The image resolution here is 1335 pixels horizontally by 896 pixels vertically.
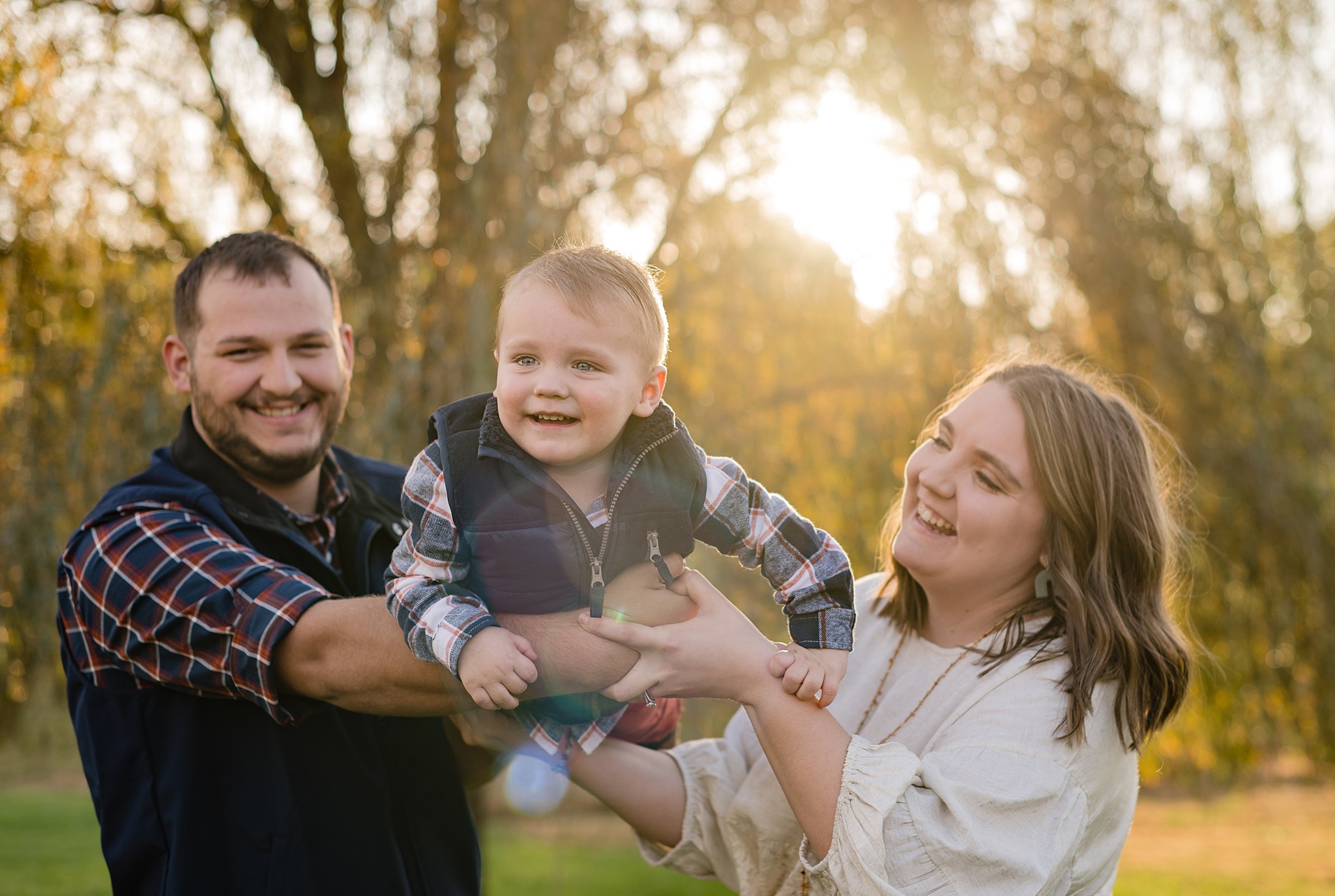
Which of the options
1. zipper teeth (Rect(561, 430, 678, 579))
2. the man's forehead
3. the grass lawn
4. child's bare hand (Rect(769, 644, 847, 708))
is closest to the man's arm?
zipper teeth (Rect(561, 430, 678, 579))

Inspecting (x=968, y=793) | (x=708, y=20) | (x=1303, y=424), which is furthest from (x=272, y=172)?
(x=1303, y=424)

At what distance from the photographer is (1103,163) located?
14.7 ft

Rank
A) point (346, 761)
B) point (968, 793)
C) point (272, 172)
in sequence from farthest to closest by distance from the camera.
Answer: point (272, 172) → point (346, 761) → point (968, 793)

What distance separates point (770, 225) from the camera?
4.89m

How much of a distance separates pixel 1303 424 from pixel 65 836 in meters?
6.95

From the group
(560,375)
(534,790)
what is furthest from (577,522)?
(534,790)

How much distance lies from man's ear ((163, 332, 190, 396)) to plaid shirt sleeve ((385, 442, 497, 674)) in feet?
2.40

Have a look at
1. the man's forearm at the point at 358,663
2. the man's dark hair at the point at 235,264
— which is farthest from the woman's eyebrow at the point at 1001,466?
the man's dark hair at the point at 235,264

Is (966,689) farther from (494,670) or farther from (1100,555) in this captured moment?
(494,670)

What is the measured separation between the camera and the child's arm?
171cm

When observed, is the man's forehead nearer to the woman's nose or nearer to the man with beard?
the man with beard

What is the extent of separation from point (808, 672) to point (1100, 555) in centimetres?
62

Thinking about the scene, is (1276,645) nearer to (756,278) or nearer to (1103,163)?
(1103,163)

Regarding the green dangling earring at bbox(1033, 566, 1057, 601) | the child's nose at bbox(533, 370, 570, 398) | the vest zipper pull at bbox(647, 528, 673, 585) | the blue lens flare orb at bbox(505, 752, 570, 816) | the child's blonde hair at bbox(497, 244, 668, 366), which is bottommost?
the blue lens flare orb at bbox(505, 752, 570, 816)
